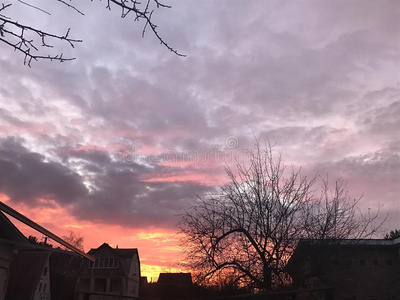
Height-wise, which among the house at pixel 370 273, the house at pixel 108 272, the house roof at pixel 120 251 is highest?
the house roof at pixel 120 251

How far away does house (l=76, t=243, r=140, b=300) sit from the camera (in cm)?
3803

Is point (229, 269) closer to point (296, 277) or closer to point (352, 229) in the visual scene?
point (296, 277)

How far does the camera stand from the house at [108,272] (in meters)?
38.0

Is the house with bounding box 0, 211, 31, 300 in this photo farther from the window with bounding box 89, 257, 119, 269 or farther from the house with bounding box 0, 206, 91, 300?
the window with bounding box 89, 257, 119, 269

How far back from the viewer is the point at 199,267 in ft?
36.5

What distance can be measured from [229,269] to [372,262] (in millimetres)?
10519

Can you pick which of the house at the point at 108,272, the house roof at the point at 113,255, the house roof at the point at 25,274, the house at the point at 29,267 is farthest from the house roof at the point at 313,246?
the house roof at the point at 113,255

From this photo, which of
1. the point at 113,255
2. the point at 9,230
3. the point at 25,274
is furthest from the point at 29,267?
the point at 9,230

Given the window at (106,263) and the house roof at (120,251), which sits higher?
the house roof at (120,251)

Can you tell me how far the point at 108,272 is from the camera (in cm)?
3844

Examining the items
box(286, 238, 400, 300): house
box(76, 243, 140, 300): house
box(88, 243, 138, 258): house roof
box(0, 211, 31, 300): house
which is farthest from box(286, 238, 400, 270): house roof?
box(88, 243, 138, 258): house roof

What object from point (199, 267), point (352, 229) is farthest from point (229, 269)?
point (352, 229)

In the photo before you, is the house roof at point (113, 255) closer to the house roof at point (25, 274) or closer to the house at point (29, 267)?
the house at point (29, 267)

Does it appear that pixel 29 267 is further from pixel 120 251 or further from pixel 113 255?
pixel 120 251
